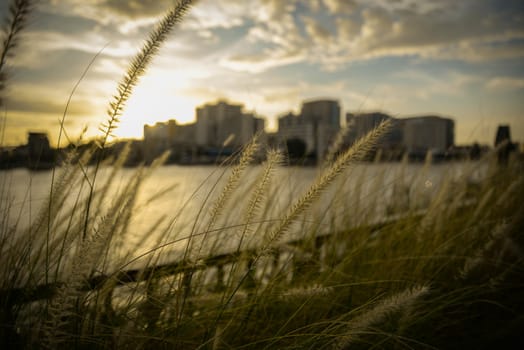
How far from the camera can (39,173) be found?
5.33 ft

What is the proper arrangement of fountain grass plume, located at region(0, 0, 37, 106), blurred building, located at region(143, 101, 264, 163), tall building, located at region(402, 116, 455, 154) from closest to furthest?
fountain grass plume, located at region(0, 0, 37, 106), blurred building, located at region(143, 101, 264, 163), tall building, located at region(402, 116, 455, 154)

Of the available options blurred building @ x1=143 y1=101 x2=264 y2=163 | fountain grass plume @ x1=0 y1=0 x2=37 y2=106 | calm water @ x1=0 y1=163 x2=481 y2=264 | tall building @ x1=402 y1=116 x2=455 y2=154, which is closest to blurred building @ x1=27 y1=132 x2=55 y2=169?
calm water @ x1=0 y1=163 x2=481 y2=264

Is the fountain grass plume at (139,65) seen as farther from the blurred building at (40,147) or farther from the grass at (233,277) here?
the blurred building at (40,147)

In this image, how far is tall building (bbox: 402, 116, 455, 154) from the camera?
4.70 metres

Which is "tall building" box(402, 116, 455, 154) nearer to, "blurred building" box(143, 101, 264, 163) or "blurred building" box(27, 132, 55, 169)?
"blurred building" box(143, 101, 264, 163)

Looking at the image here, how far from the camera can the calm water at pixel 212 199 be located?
5.18 feet

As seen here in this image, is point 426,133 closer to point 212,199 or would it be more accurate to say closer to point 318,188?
point 212,199

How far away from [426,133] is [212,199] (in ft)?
15.4

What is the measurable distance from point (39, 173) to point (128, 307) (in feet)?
2.92

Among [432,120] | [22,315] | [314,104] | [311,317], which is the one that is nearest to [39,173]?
[22,315]

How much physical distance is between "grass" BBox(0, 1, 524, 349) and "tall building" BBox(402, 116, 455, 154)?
1.92m

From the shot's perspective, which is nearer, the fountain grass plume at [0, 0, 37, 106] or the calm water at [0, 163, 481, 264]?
the fountain grass plume at [0, 0, 37, 106]

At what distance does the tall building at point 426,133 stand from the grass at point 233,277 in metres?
1.92

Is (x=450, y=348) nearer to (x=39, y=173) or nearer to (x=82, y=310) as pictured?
(x=82, y=310)
